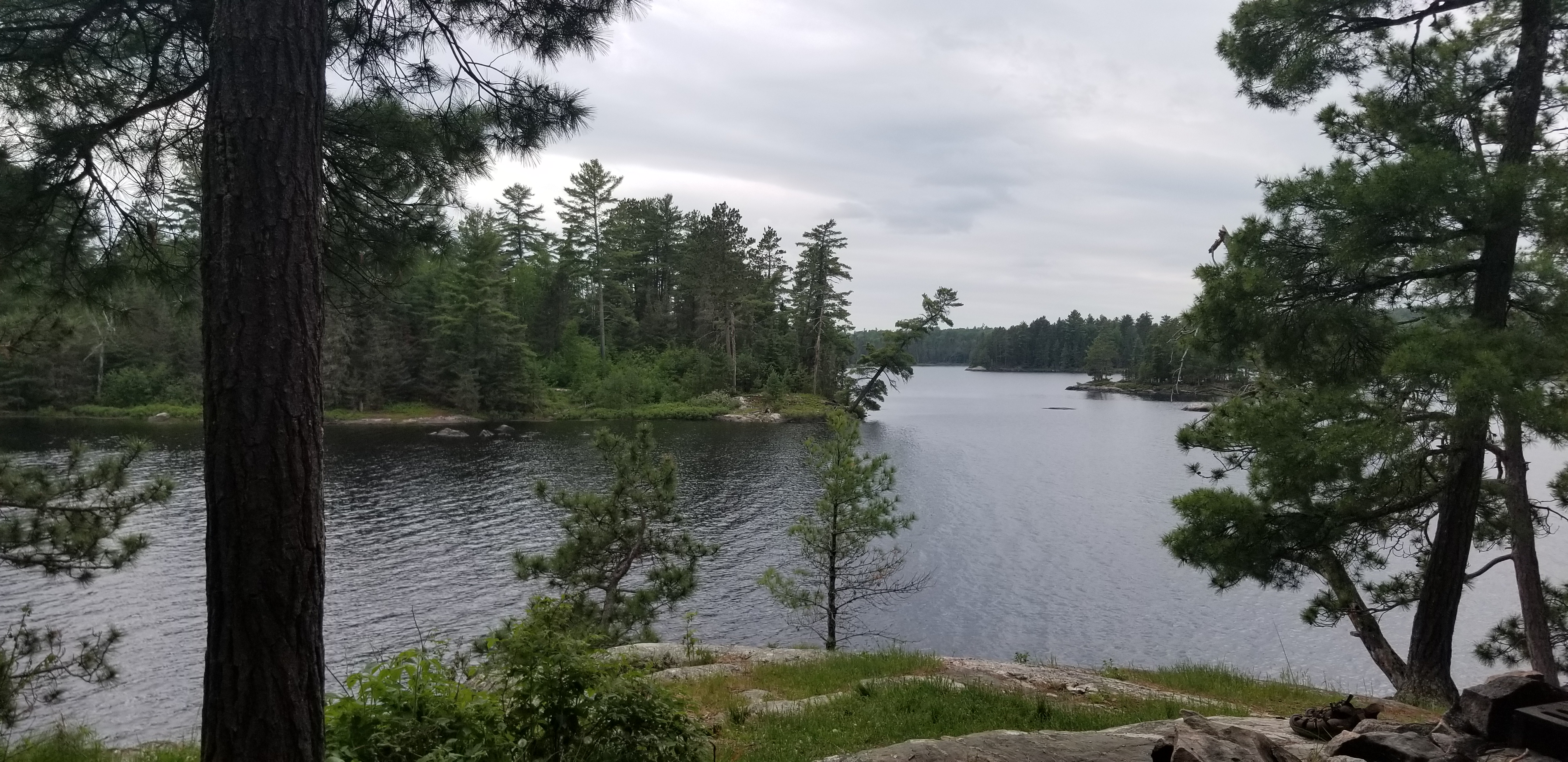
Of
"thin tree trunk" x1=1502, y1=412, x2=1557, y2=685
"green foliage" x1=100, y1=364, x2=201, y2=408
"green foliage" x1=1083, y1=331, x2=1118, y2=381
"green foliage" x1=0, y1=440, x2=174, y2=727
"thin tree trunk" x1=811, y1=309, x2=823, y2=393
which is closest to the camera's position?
"green foliage" x1=0, y1=440, x2=174, y2=727

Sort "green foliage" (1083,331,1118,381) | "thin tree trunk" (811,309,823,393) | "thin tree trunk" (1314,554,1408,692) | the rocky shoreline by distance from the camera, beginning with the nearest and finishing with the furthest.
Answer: the rocky shoreline, "thin tree trunk" (1314,554,1408,692), "thin tree trunk" (811,309,823,393), "green foliage" (1083,331,1118,381)

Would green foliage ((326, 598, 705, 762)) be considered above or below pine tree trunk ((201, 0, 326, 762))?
below

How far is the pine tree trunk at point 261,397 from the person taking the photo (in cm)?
300

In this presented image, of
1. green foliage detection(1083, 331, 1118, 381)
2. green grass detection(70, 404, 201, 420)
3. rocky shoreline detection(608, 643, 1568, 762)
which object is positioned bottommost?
green grass detection(70, 404, 201, 420)

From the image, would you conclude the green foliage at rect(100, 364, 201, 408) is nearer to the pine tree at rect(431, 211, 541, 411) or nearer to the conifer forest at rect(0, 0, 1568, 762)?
the pine tree at rect(431, 211, 541, 411)

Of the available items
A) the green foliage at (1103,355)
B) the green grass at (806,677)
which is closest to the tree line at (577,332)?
the green grass at (806,677)

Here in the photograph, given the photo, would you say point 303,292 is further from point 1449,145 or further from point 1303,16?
point 1449,145

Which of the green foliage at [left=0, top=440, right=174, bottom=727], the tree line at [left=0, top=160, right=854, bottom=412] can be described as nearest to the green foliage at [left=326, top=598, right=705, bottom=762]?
the green foliage at [left=0, top=440, right=174, bottom=727]

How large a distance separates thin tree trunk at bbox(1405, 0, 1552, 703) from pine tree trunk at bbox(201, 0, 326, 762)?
8103mm

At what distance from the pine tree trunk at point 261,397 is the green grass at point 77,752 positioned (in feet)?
3.50

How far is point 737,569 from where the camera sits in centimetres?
2069

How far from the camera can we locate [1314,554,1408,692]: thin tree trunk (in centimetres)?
898

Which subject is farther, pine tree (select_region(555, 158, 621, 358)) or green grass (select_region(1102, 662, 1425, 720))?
pine tree (select_region(555, 158, 621, 358))

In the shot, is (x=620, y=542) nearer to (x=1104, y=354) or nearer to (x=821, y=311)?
(x=821, y=311)
